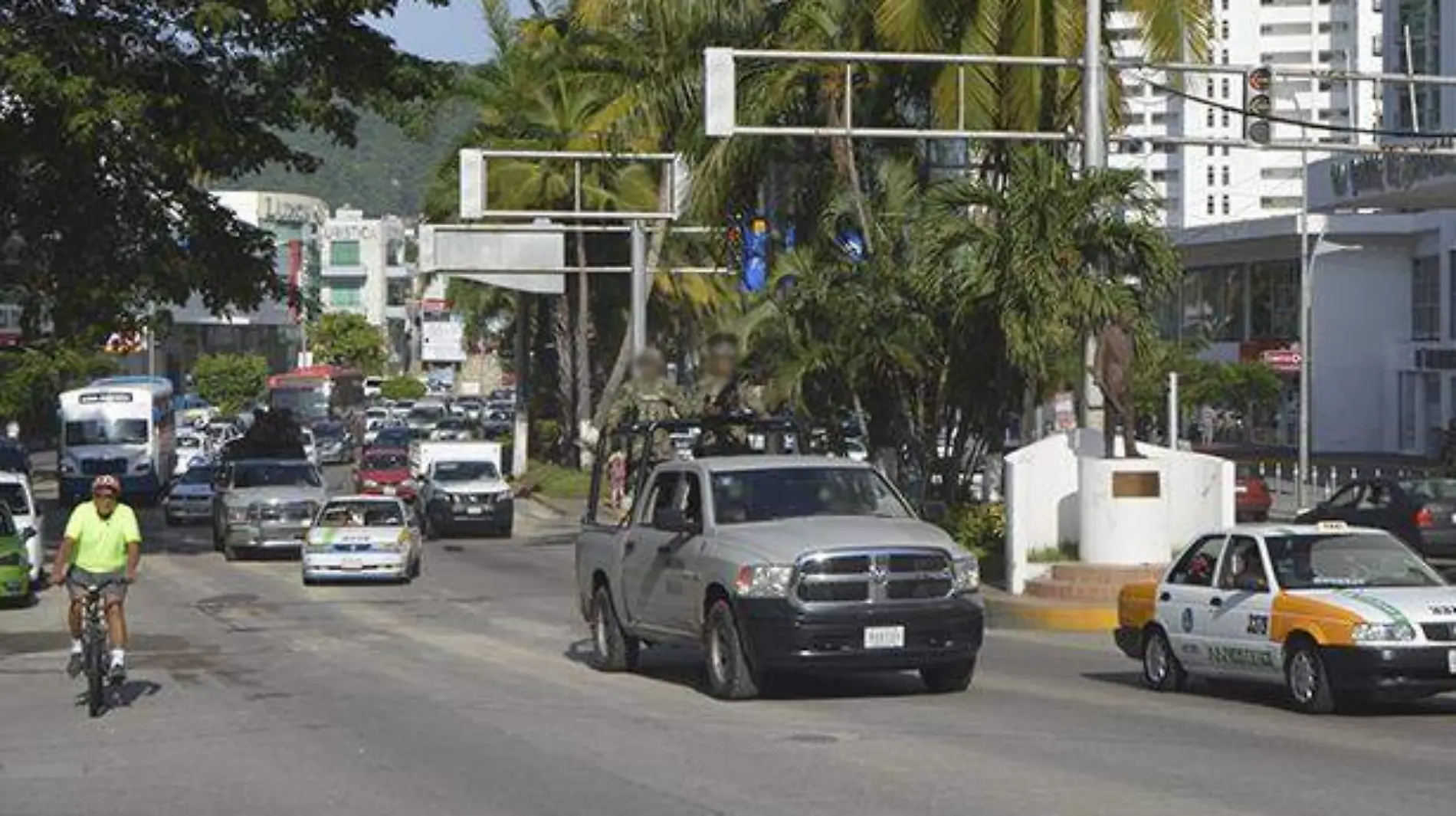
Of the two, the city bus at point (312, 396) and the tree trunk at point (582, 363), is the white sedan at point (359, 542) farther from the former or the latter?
the city bus at point (312, 396)

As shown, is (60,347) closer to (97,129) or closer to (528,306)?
(528,306)

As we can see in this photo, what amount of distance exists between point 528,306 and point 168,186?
38325 millimetres

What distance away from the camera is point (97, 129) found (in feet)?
119

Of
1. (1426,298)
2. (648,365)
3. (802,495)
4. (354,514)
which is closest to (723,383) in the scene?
(648,365)

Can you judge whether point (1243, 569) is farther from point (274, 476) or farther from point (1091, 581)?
point (274, 476)

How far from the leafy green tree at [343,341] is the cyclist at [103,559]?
162 m

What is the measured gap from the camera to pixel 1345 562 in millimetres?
18266

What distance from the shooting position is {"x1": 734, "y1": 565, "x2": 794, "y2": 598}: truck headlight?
18.0 meters

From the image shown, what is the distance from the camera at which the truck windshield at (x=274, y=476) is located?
146ft

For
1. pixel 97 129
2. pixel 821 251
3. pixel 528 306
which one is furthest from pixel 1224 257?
pixel 97 129

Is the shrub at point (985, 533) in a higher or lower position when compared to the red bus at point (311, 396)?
lower

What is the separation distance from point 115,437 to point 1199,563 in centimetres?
4903

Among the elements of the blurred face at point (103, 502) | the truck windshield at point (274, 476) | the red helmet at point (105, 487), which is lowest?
the truck windshield at point (274, 476)

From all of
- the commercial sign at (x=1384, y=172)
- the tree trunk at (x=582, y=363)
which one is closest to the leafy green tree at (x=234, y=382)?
the tree trunk at (x=582, y=363)
